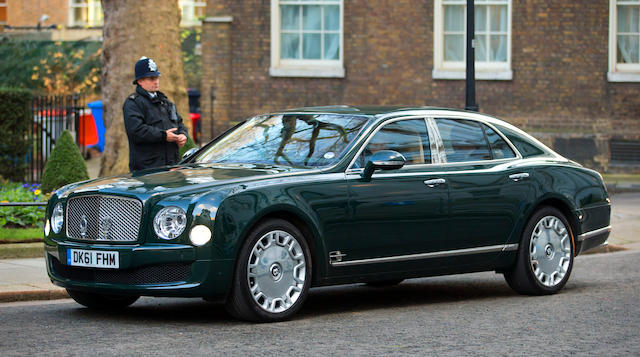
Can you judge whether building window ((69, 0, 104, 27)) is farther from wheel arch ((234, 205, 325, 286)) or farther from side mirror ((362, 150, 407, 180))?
wheel arch ((234, 205, 325, 286))

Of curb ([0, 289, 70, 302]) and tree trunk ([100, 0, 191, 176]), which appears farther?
tree trunk ([100, 0, 191, 176])

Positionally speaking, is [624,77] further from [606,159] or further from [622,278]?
[622,278]

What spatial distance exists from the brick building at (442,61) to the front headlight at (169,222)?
1607cm

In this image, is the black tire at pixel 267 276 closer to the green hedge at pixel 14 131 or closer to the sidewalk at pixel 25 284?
the sidewalk at pixel 25 284

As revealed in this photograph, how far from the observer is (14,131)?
18.4 meters

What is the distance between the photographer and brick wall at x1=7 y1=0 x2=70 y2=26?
124 ft

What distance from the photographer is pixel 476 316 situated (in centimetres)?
831

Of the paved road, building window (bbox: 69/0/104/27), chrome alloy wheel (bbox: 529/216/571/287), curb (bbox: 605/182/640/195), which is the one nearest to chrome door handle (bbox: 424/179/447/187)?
the paved road

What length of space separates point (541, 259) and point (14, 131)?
37.0 ft

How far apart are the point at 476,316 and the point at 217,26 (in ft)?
Result: 52.9

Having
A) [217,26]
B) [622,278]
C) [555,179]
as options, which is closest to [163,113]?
[555,179]

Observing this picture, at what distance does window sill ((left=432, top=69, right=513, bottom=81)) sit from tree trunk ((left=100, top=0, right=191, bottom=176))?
852cm

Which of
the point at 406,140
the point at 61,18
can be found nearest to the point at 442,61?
the point at 406,140

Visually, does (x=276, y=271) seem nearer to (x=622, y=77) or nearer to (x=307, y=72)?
(x=307, y=72)
